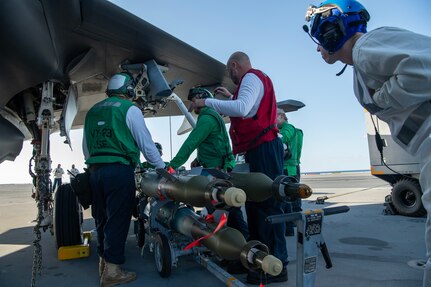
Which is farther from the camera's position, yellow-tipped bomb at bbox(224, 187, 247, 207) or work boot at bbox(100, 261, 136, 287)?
work boot at bbox(100, 261, 136, 287)

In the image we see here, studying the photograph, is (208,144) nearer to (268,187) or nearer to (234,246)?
(268,187)

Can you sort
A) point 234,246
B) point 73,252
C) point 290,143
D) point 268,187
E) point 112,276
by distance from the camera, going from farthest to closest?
point 290,143 < point 73,252 < point 112,276 < point 268,187 < point 234,246

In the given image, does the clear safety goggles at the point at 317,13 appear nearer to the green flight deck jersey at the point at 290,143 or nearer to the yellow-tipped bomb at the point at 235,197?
the yellow-tipped bomb at the point at 235,197

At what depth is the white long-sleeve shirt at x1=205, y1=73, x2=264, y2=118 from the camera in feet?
9.66

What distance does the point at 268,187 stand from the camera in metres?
2.06

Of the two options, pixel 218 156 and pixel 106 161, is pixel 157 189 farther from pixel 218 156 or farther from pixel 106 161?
A: pixel 218 156

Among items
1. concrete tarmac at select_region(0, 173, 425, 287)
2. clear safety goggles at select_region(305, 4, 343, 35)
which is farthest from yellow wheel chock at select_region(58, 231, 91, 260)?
clear safety goggles at select_region(305, 4, 343, 35)

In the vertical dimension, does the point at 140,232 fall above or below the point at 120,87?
below

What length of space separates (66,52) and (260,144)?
2916 mm

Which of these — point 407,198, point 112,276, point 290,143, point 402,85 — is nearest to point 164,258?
point 112,276

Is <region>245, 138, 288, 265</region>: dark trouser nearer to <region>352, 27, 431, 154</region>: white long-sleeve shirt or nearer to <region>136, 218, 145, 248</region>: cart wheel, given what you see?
<region>352, 27, 431, 154</region>: white long-sleeve shirt

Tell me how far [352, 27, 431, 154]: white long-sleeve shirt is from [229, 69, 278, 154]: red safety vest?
5.77 ft

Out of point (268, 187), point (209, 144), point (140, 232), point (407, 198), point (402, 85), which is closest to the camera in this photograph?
point (402, 85)

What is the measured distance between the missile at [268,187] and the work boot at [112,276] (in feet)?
5.89
